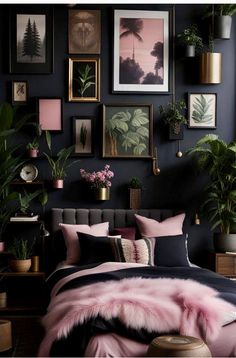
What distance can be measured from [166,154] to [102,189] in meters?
0.87

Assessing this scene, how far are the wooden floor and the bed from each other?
1.49 feet

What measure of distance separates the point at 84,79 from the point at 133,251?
2.04 m

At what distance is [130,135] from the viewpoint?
21.1ft

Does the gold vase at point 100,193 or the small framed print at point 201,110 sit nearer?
the gold vase at point 100,193

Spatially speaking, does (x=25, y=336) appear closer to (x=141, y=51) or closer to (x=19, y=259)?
(x=19, y=259)

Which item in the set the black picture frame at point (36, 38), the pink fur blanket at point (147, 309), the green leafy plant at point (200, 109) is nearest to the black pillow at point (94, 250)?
the pink fur blanket at point (147, 309)

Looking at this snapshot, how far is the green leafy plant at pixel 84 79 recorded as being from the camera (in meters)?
6.30

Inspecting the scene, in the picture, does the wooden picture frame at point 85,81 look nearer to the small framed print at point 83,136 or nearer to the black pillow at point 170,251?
the small framed print at point 83,136

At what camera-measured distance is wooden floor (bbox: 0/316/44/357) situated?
4.53 meters

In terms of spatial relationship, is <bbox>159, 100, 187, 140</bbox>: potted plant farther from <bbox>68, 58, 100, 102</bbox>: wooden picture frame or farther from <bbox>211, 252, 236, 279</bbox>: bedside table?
<bbox>211, 252, 236, 279</bbox>: bedside table

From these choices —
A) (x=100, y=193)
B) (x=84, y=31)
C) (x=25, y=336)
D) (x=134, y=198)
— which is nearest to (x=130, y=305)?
(x=25, y=336)

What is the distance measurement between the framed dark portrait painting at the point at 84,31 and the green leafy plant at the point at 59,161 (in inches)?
40.8

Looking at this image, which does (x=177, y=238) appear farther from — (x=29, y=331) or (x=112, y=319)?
(x=112, y=319)

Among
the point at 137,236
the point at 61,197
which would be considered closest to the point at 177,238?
the point at 137,236
